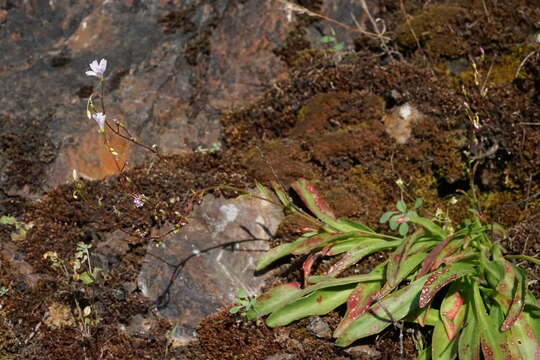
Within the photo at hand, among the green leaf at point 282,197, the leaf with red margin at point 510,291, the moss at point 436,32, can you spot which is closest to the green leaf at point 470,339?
the leaf with red margin at point 510,291

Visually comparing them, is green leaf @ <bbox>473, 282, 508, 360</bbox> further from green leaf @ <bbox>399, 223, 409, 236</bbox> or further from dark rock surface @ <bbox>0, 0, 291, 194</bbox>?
dark rock surface @ <bbox>0, 0, 291, 194</bbox>

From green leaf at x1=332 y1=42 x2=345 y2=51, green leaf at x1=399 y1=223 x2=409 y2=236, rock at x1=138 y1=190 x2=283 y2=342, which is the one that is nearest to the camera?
green leaf at x1=399 y1=223 x2=409 y2=236

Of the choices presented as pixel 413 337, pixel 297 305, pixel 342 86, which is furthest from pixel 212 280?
pixel 342 86

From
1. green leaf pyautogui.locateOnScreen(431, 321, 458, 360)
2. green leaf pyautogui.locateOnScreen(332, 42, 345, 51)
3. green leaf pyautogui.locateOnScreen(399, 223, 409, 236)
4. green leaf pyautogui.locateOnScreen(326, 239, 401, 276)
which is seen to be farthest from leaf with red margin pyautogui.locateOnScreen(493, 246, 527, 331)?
green leaf pyautogui.locateOnScreen(332, 42, 345, 51)

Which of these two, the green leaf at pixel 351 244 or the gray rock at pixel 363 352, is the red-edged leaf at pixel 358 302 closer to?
the gray rock at pixel 363 352

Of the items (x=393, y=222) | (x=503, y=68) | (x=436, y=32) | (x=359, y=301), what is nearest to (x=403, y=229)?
(x=393, y=222)

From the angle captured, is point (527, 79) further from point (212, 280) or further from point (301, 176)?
point (212, 280)

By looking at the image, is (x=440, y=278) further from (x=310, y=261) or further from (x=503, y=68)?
(x=503, y=68)
